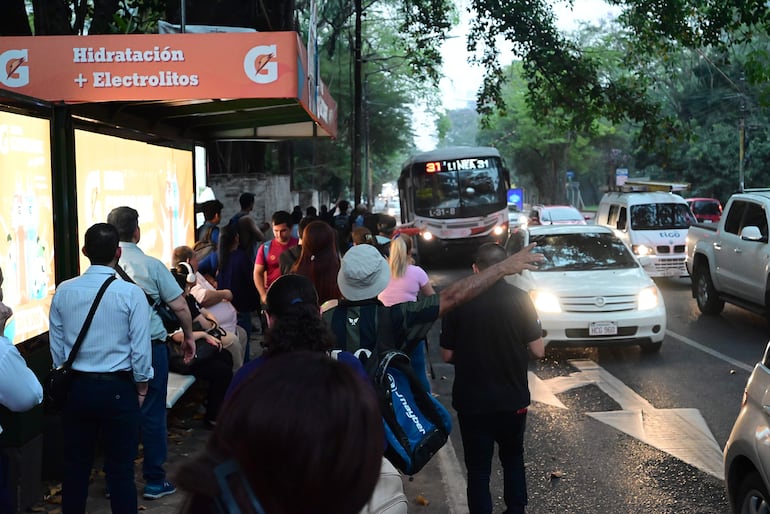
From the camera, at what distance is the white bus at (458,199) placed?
2530 centimetres

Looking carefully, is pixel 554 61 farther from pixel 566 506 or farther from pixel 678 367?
pixel 566 506

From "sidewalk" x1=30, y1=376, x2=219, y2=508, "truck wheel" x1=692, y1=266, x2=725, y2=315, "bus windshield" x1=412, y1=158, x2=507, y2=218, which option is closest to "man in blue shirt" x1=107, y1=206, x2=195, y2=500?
"sidewalk" x1=30, y1=376, x2=219, y2=508

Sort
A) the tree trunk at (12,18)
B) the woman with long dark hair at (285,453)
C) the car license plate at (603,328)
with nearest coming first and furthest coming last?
the woman with long dark hair at (285,453) → the car license plate at (603,328) → the tree trunk at (12,18)

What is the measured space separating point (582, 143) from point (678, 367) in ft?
181

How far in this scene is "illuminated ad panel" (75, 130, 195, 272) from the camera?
7281mm

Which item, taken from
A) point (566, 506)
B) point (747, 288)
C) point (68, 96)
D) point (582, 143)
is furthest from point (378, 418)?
point (582, 143)

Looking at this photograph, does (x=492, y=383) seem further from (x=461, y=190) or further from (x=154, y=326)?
(x=461, y=190)

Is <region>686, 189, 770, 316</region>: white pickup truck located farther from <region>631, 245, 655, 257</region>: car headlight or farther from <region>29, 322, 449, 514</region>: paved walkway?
<region>29, 322, 449, 514</region>: paved walkway

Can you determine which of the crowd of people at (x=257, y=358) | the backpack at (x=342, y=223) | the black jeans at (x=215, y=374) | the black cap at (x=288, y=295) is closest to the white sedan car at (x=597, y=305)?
the crowd of people at (x=257, y=358)

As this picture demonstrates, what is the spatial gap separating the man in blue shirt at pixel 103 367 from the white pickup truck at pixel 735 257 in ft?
30.8

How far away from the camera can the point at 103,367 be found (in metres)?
4.80

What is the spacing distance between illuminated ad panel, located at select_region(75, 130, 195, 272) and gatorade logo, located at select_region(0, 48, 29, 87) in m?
0.62

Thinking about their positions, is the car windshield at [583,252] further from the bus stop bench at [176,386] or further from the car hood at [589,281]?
the bus stop bench at [176,386]

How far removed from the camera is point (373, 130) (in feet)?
178
